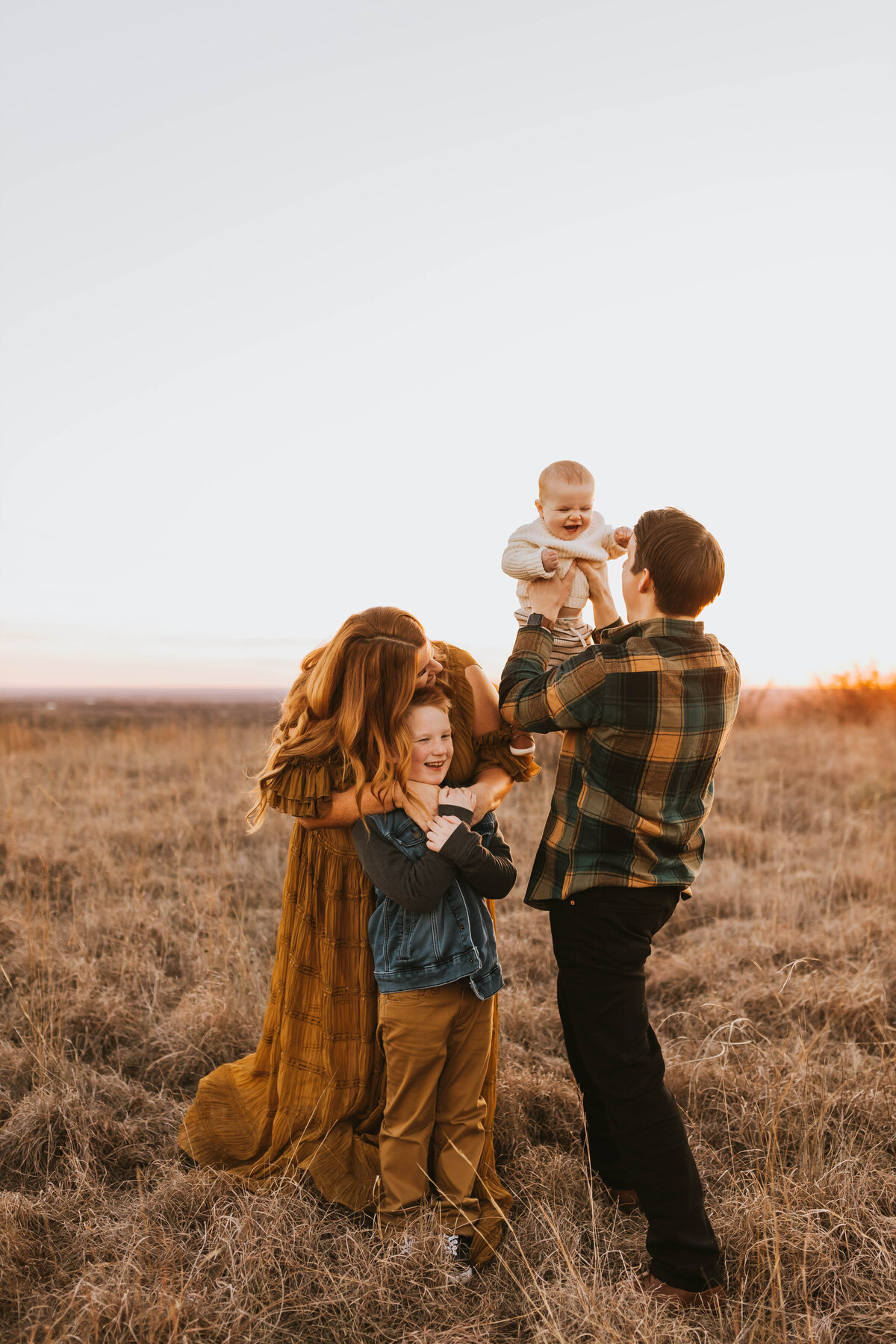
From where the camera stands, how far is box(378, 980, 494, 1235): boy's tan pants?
91.9 inches

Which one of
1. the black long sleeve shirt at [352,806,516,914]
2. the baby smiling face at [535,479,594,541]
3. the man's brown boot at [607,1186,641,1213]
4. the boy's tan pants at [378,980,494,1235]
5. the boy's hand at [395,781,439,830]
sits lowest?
the man's brown boot at [607,1186,641,1213]

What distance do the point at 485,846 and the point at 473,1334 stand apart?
1192 mm

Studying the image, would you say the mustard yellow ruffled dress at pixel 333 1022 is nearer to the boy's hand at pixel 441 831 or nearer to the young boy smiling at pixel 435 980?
the young boy smiling at pixel 435 980

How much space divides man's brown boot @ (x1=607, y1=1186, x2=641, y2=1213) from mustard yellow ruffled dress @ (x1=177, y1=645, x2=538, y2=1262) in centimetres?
36

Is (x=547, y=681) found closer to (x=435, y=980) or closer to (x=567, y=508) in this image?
(x=567, y=508)

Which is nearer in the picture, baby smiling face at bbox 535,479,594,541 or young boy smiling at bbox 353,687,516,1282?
young boy smiling at bbox 353,687,516,1282

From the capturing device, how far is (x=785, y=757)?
1019 cm

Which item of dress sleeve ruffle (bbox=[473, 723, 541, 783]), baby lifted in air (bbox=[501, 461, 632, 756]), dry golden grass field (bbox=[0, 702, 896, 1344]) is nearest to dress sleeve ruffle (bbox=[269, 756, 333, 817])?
dress sleeve ruffle (bbox=[473, 723, 541, 783])

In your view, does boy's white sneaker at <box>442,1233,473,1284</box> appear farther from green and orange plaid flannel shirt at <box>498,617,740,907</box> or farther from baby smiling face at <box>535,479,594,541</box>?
baby smiling face at <box>535,479,594,541</box>

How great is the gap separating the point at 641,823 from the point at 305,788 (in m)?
0.96

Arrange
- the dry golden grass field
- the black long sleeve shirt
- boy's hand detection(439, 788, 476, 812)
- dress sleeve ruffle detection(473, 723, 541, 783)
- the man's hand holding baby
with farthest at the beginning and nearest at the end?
dress sleeve ruffle detection(473, 723, 541, 783), the man's hand holding baby, boy's hand detection(439, 788, 476, 812), the black long sleeve shirt, the dry golden grass field

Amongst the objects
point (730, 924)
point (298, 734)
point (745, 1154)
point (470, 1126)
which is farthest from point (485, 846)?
point (730, 924)

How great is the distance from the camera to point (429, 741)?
2402 mm

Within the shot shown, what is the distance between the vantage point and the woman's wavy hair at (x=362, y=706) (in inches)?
92.9
